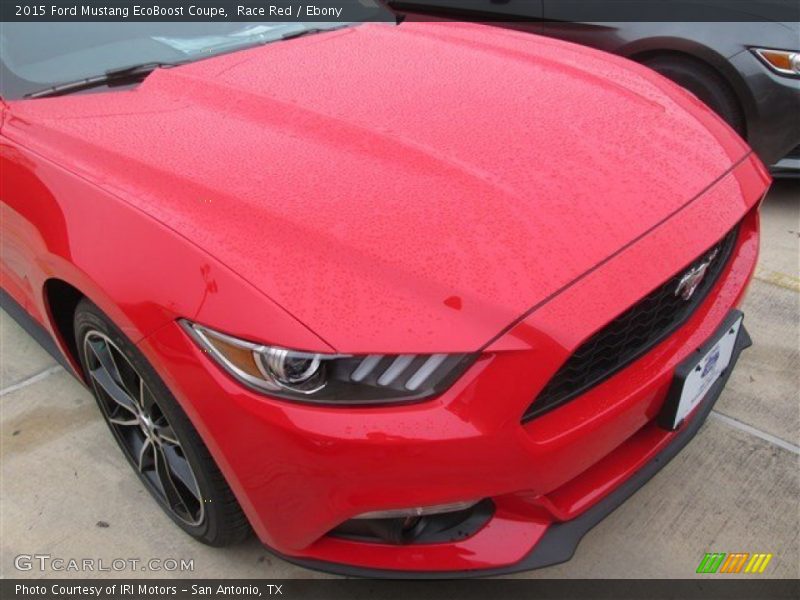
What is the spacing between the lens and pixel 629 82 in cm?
225

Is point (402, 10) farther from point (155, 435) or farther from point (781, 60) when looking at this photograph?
point (155, 435)

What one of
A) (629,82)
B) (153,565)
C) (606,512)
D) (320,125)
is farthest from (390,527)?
(629,82)

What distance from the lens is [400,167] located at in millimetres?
1737

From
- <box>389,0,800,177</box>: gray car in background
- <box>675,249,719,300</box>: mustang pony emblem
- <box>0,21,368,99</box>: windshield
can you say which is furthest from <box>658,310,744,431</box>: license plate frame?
<box>389,0,800,177</box>: gray car in background

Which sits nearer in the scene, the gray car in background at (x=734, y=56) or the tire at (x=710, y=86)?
the gray car in background at (x=734, y=56)

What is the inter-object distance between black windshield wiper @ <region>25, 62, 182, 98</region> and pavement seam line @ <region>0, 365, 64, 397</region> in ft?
3.85

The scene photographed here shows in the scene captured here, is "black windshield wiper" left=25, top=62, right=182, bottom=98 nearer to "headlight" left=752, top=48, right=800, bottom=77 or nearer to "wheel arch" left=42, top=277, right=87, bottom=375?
"wheel arch" left=42, top=277, right=87, bottom=375

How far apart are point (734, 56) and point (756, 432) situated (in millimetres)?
2244

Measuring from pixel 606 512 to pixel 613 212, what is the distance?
71cm

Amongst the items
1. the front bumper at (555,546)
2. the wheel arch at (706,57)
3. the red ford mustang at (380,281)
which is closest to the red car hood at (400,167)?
the red ford mustang at (380,281)

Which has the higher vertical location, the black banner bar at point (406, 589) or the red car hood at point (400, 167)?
the red car hood at point (400, 167)

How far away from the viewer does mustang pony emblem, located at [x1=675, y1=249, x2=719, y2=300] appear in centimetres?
166

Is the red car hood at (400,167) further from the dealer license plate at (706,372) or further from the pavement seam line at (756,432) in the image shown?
the pavement seam line at (756,432)

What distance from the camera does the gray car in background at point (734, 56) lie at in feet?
11.8
